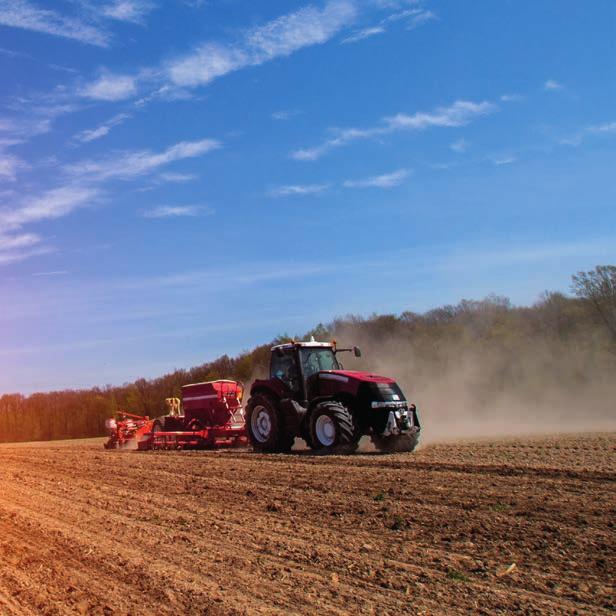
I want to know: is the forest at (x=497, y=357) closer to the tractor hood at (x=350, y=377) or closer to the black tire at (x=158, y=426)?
the black tire at (x=158, y=426)

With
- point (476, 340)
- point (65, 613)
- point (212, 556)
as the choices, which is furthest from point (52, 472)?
point (476, 340)

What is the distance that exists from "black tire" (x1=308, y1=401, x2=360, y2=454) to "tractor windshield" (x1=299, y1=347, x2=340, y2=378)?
1.07m

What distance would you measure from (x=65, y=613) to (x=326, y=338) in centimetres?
2297

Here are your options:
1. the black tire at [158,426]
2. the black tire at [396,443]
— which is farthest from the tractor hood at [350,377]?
the black tire at [158,426]

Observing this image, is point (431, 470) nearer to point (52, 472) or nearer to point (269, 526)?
point (269, 526)

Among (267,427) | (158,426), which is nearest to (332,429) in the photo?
(267,427)

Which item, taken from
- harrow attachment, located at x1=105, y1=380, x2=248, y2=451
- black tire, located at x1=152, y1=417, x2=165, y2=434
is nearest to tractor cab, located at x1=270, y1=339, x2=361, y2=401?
harrow attachment, located at x1=105, y1=380, x2=248, y2=451

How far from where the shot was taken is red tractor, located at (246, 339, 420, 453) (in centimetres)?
1370

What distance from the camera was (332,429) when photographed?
1391 centimetres

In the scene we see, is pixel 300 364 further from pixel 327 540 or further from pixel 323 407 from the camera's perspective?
pixel 327 540

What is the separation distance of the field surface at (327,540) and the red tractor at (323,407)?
1.97 m

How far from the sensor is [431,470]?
1059 cm

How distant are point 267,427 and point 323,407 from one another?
235cm

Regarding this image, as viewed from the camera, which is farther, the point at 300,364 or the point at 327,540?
the point at 300,364
